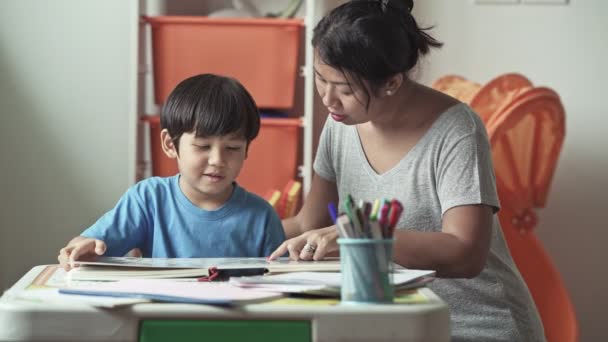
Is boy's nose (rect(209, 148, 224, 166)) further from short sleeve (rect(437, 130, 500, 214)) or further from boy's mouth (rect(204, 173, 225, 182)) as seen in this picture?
short sleeve (rect(437, 130, 500, 214))

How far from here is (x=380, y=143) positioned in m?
1.58

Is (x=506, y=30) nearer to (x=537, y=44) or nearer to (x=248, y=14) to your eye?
(x=537, y=44)

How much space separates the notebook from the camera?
2.77ft

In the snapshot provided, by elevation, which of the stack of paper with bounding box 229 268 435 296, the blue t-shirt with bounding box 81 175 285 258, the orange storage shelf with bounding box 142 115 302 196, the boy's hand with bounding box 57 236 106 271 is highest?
the stack of paper with bounding box 229 268 435 296

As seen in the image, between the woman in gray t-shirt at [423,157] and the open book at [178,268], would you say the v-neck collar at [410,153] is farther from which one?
the open book at [178,268]

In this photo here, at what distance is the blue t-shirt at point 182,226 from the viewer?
142cm

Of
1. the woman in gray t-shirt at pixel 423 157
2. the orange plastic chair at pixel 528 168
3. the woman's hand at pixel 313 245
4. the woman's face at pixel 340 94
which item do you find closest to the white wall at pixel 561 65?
the orange plastic chair at pixel 528 168

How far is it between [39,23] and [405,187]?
5.43 feet

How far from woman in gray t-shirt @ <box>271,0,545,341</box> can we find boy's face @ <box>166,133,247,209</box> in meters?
0.18

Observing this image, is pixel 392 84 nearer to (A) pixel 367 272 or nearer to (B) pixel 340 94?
(B) pixel 340 94

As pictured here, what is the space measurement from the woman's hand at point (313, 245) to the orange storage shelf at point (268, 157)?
4.32ft

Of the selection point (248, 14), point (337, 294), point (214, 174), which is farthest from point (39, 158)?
point (337, 294)

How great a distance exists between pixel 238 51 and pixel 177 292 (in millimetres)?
1679

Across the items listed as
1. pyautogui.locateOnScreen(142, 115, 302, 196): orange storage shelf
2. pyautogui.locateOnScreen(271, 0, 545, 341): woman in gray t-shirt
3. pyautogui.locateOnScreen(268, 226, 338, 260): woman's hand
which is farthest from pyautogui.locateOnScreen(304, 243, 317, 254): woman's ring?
pyautogui.locateOnScreen(142, 115, 302, 196): orange storage shelf
